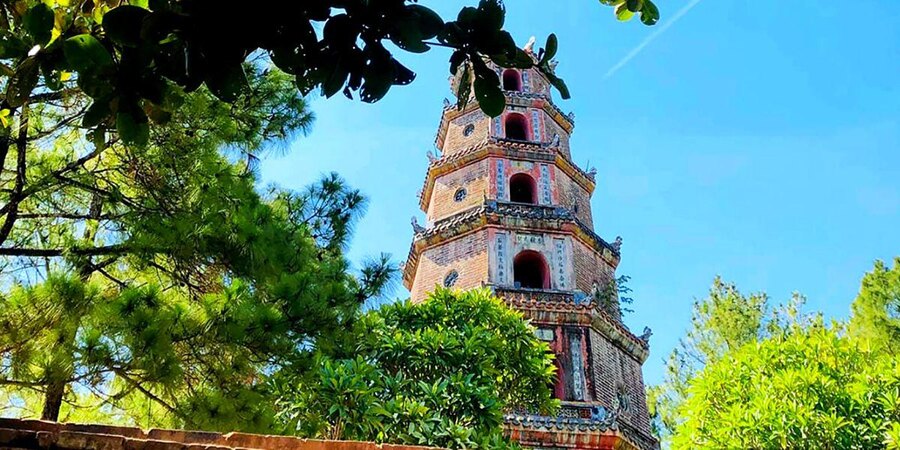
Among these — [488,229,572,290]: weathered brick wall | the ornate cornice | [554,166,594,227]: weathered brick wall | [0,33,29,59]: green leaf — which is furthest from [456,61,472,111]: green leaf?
[554,166,594,227]: weathered brick wall

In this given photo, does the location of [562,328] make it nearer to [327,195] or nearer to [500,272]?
[500,272]

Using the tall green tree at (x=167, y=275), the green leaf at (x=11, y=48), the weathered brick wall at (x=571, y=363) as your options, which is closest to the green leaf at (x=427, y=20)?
the green leaf at (x=11, y=48)

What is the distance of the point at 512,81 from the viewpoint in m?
20.4

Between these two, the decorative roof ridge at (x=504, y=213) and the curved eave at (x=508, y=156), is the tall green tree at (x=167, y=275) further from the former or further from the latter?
the curved eave at (x=508, y=156)

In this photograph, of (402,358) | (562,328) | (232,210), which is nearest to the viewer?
(232,210)

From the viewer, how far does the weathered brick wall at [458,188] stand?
16.7m

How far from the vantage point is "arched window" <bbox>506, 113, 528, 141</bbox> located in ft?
62.4

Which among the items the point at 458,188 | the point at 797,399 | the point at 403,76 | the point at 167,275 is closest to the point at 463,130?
the point at 458,188

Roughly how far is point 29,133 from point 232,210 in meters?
1.80

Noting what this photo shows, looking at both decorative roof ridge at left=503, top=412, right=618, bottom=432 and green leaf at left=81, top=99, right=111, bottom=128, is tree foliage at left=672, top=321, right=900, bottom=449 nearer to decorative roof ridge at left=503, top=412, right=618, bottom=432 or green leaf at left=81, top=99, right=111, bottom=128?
decorative roof ridge at left=503, top=412, right=618, bottom=432

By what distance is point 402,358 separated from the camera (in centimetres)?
984

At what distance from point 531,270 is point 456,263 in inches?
78.5

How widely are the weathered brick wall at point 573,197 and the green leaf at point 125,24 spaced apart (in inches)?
603

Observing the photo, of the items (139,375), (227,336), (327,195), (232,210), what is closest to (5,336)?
(139,375)
